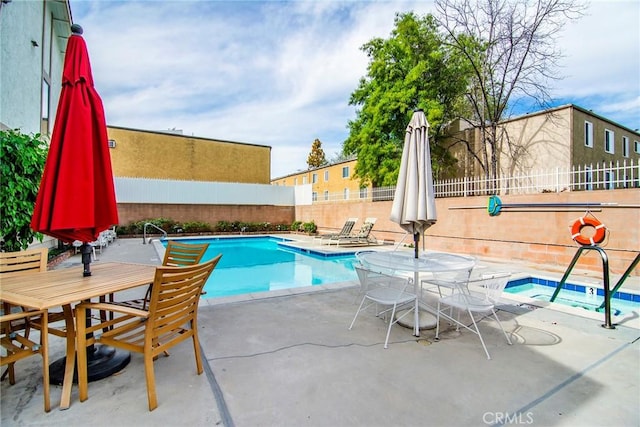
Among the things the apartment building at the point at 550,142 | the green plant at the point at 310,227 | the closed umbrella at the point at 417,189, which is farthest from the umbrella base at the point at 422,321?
the green plant at the point at 310,227

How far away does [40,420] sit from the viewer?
1793mm

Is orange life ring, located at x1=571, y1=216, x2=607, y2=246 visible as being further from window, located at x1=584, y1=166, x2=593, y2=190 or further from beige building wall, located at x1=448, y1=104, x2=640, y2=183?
beige building wall, located at x1=448, y1=104, x2=640, y2=183

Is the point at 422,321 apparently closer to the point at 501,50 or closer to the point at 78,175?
the point at 78,175

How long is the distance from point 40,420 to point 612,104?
21.2 meters

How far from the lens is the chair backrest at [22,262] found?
2529 millimetres

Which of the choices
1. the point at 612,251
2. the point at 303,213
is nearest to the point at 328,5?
the point at 612,251

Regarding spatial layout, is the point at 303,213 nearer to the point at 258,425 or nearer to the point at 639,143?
the point at 258,425

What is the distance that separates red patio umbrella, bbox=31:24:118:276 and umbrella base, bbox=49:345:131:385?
746mm

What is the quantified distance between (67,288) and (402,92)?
15.5 m

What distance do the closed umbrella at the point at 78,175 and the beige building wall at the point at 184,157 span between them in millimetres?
18508

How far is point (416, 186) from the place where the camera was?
343cm

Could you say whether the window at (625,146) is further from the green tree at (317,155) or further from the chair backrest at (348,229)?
the green tree at (317,155)

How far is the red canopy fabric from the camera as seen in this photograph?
2199 mm

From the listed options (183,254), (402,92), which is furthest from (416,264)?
(402,92)
